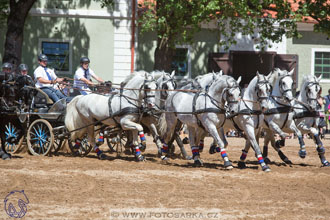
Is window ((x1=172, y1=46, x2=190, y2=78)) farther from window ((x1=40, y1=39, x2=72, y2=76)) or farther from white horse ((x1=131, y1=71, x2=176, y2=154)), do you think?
white horse ((x1=131, y1=71, x2=176, y2=154))

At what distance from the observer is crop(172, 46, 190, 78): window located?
26.2 m

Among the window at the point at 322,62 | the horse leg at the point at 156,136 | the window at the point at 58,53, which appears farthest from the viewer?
the window at the point at 322,62

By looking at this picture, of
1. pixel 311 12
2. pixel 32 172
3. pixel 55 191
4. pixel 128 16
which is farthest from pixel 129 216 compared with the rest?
pixel 128 16

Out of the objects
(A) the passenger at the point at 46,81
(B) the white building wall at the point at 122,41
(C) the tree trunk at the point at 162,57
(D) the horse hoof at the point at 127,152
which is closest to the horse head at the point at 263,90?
(D) the horse hoof at the point at 127,152

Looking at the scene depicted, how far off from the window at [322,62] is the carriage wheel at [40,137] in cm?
1651

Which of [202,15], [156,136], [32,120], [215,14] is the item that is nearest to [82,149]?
[32,120]

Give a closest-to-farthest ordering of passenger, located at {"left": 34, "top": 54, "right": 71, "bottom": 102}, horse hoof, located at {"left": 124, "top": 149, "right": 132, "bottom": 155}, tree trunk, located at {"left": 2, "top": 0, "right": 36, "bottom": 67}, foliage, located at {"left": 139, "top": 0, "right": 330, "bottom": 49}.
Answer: passenger, located at {"left": 34, "top": 54, "right": 71, "bottom": 102} < horse hoof, located at {"left": 124, "top": 149, "right": 132, "bottom": 155} < tree trunk, located at {"left": 2, "top": 0, "right": 36, "bottom": 67} < foliage, located at {"left": 139, "top": 0, "right": 330, "bottom": 49}

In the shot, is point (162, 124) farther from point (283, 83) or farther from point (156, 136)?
point (283, 83)

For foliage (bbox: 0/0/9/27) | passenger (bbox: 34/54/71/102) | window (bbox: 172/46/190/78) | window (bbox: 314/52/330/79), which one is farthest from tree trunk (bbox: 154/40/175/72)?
passenger (bbox: 34/54/71/102)

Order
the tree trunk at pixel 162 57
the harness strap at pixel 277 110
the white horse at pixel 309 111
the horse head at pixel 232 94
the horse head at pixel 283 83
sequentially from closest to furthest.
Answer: the horse head at pixel 232 94 → the horse head at pixel 283 83 → the harness strap at pixel 277 110 → the white horse at pixel 309 111 → the tree trunk at pixel 162 57

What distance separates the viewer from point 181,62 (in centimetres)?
2627

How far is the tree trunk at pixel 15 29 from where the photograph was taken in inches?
795

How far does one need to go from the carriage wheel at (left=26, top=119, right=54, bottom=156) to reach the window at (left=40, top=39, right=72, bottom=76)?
436 inches

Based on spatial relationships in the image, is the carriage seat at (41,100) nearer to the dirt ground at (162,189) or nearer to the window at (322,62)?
the dirt ground at (162,189)
